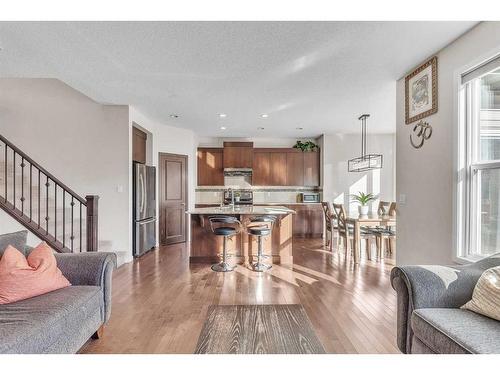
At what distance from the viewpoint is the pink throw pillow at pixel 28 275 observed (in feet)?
6.13

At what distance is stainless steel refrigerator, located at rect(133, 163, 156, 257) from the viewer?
4.95 metres

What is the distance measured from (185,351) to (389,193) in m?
6.47

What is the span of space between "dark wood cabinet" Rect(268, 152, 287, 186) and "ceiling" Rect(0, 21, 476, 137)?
2.58 m

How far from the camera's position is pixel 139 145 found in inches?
212

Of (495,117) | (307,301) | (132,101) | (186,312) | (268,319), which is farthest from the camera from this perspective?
(132,101)

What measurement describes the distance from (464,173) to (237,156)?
5300mm

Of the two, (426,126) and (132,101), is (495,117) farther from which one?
(132,101)

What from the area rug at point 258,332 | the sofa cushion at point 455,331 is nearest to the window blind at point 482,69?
the sofa cushion at point 455,331

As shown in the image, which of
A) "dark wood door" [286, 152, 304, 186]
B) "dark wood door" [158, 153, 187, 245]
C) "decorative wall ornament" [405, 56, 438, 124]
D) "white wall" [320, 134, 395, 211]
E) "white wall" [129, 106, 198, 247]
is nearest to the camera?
"decorative wall ornament" [405, 56, 438, 124]

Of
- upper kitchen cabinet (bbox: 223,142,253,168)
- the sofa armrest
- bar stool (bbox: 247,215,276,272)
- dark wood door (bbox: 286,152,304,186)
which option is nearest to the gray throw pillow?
the sofa armrest

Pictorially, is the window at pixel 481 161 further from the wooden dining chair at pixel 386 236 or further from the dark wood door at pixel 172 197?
the dark wood door at pixel 172 197

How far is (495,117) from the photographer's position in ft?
7.95

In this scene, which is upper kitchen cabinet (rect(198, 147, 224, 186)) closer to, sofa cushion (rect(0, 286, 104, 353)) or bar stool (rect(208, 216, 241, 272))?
bar stool (rect(208, 216, 241, 272))
